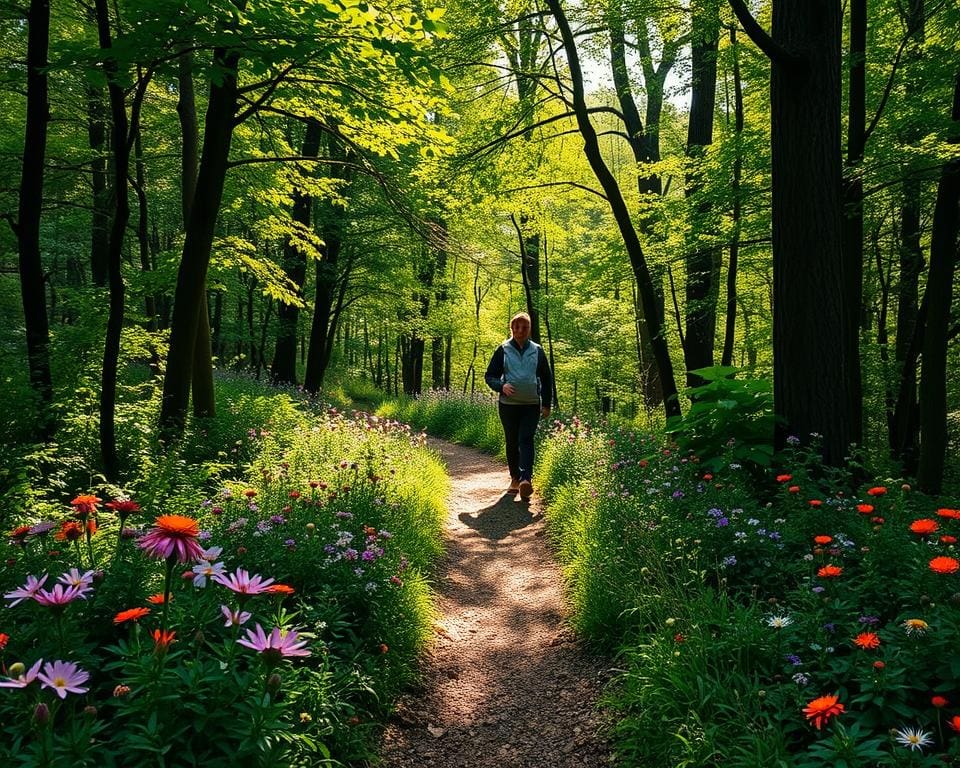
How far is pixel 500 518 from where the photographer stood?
6.51 m

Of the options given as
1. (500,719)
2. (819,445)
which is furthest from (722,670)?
(819,445)

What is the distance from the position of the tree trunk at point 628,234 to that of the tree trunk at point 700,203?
1.43 ft

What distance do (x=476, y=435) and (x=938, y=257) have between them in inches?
330

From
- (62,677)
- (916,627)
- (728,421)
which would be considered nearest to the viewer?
(62,677)

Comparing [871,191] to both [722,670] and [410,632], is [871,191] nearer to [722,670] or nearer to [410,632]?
[722,670]

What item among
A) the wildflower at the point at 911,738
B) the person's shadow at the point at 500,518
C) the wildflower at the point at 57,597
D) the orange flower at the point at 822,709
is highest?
the wildflower at the point at 57,597

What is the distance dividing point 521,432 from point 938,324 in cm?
443

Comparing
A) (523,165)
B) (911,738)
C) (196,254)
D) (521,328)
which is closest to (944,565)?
(911,738)

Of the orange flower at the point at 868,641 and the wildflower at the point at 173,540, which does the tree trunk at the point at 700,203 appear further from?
the wildflower at the point at 173,540

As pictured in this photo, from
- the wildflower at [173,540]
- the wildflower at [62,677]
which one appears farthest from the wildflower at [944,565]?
the wildflower at [62,677]

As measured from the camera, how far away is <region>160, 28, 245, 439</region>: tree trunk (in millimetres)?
6465

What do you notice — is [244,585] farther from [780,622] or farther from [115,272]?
[115,272]

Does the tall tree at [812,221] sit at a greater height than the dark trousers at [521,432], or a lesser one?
greater

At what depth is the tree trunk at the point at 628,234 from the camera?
727 cm
